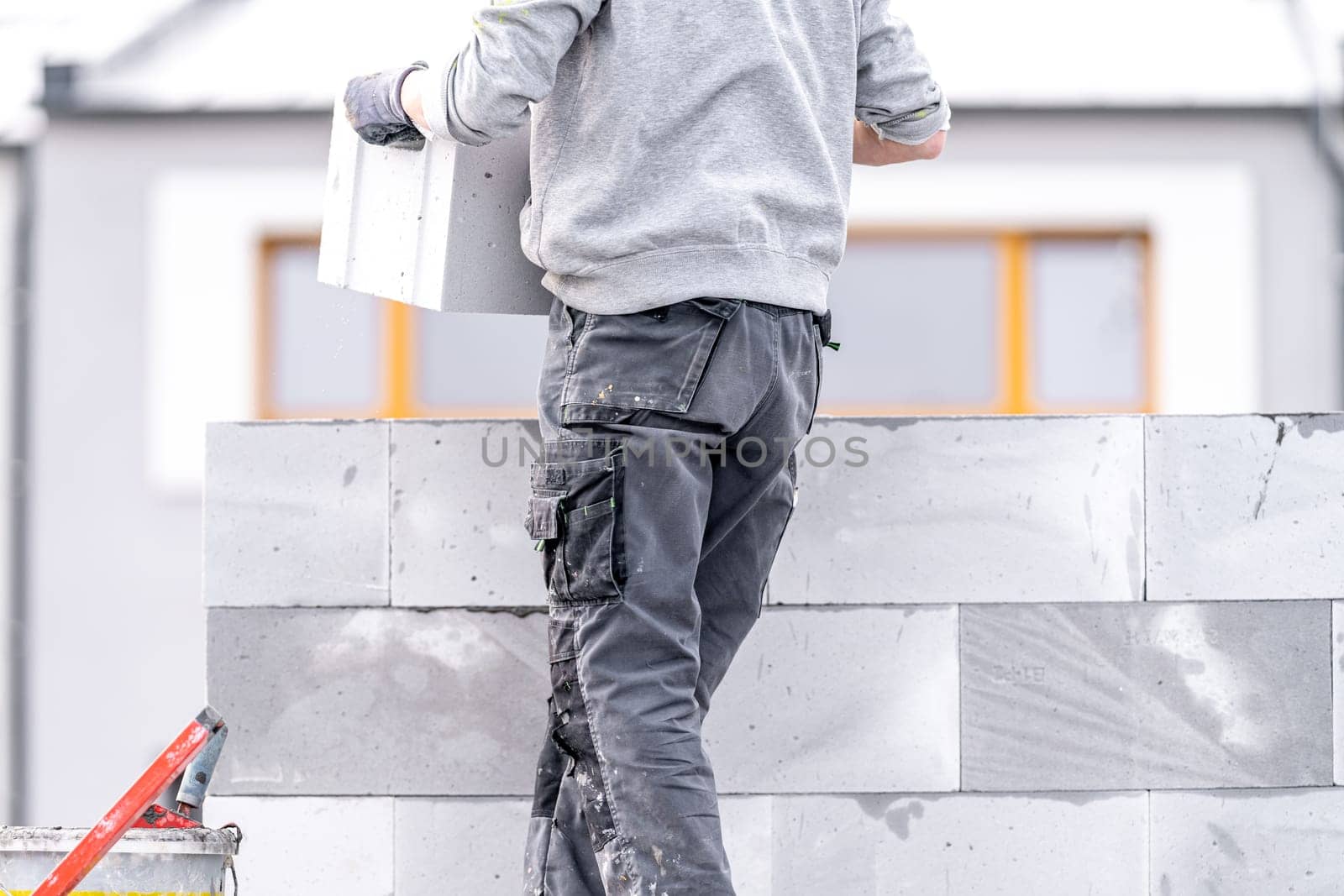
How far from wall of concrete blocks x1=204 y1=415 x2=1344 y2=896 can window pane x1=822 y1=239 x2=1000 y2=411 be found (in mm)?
3819

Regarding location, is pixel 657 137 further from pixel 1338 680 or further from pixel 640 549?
pixel 1338 680

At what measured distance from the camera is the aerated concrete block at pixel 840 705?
7.91 feet

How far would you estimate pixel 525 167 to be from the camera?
2062 mm

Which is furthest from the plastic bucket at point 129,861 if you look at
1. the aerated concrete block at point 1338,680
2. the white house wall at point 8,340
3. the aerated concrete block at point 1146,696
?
the white house wall at point 8,340

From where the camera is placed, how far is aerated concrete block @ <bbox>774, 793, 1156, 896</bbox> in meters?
2.38

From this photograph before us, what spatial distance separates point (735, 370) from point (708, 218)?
0.66ft

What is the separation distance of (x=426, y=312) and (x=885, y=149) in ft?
14.4

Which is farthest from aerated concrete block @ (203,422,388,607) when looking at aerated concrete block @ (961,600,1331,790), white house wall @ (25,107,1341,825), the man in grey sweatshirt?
white house wall @ (25,107,1341,825)

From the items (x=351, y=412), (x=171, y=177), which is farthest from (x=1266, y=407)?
(x=171, y=177)

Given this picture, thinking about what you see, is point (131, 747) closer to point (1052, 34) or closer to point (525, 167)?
point (525, 167)

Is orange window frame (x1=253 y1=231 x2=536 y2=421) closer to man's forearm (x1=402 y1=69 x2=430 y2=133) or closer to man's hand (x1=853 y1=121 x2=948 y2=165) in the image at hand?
man's hand (x1=853 y1=121 x2=948 y2=165)

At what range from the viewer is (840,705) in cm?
242

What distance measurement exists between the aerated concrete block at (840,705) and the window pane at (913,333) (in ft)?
12.7

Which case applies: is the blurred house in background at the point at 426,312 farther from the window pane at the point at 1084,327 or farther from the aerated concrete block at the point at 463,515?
the aerated concrete block at the point at 463,515
